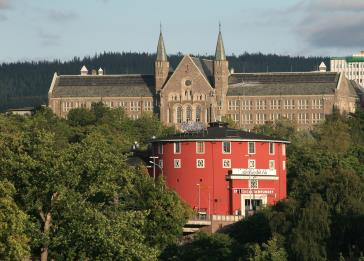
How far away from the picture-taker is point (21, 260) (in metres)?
80.6

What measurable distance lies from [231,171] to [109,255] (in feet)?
165

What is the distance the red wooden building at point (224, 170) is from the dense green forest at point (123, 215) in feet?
8.02

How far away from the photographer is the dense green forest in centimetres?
8669

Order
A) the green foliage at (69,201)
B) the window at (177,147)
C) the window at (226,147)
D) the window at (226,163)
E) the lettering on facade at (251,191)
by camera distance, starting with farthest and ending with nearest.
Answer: the window at (177,147) < the window at (226,147) < the window at (226,163) < the lettering on facade at (251,191) < the green foliage at (69,201)

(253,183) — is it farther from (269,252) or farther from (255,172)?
(269,252)

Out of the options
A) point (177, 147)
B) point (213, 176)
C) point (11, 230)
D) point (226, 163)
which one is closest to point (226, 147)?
point (226, 163)

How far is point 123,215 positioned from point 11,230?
36.4 ft

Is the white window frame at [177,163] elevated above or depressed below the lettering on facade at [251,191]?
above

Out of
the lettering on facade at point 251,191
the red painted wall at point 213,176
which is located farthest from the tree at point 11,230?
the lettering on facade at point 251,191

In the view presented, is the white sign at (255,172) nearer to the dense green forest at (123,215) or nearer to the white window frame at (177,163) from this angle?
the dense green forest at (123,215)

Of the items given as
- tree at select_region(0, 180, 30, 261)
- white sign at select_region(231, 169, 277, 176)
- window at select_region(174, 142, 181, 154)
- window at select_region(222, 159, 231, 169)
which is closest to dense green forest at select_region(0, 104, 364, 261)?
tree at select_region(0, 180, 30, 261)

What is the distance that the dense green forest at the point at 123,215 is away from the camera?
86688 millimetres

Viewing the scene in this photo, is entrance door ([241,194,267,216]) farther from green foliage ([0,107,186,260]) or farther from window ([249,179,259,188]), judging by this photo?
green foliage ([0,107,186,260])

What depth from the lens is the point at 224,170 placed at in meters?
136
